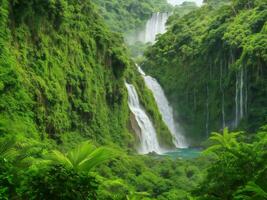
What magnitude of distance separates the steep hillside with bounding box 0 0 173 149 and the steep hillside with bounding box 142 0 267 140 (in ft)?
27.0

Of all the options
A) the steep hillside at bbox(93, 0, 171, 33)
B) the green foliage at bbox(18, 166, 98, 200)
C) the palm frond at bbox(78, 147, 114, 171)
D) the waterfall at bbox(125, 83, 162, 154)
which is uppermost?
the steep hillside at bbox(93, 0, 171, 33)

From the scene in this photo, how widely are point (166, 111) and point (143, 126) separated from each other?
709cm

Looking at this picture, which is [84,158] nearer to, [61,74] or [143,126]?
[61,74]

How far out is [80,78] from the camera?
2212cm

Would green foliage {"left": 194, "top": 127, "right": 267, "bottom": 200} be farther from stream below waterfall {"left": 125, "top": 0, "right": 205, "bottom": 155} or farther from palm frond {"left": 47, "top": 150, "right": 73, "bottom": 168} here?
stream below waterfall {"left": 125, "top": 0, "right": 205, "bottom": 155}

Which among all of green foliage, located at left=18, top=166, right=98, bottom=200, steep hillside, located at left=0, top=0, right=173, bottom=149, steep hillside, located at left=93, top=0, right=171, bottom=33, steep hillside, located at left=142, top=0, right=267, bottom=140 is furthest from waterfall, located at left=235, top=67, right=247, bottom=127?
steep hillside, located at left=93, top=0, right=171, bottom=33

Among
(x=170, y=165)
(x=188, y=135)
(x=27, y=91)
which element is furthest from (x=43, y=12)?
(x=188, y=135)

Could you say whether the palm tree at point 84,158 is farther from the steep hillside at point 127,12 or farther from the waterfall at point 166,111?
the steep hillside at point 127,12

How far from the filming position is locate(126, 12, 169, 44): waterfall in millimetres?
58250

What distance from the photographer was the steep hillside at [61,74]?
48.8ft

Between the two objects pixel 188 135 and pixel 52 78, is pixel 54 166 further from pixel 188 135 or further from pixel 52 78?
pixel 188 135

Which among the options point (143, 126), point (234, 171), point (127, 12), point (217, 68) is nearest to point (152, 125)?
point (143, 126)

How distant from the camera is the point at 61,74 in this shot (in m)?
20.1

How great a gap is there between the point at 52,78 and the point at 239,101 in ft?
51.6
